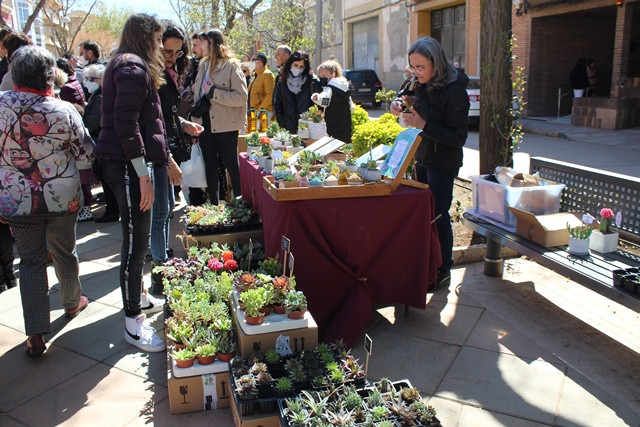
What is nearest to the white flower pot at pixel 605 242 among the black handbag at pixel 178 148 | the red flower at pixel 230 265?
the red flower at pixel 230 265

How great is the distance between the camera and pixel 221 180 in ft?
21.8

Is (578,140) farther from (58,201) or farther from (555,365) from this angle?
(58,201)

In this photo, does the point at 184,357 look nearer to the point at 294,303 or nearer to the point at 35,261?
the point at 294,303

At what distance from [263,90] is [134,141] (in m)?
5.67

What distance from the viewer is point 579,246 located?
11.1 ft

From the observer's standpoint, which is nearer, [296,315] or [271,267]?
[296,315]

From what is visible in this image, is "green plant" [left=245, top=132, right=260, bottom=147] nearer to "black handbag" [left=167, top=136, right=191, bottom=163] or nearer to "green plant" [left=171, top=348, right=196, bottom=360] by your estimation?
"black handbag" [left=167, top=136, right=191, bottom=163]

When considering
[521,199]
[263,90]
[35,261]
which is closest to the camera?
[35,261]

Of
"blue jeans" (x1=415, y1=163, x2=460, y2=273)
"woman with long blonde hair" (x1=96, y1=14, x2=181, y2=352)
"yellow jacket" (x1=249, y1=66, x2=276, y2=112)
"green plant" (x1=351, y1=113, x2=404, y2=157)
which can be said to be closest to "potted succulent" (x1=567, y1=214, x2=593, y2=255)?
"blue jeans" (x1=415, y1=163, x2=460, y2=273)

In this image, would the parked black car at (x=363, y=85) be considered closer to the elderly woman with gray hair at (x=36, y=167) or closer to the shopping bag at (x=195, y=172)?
the shopping bag at (x=195, y=172)

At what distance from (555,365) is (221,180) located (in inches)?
176

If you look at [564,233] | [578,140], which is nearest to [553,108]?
[578,140]

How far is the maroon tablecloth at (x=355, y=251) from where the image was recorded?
10.8ft

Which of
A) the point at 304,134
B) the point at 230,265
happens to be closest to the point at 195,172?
the point at 304,134
